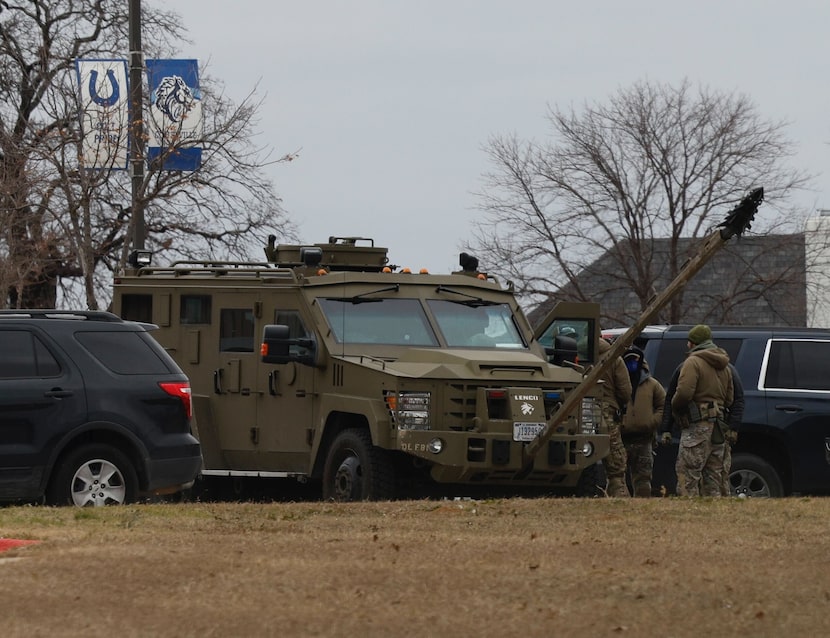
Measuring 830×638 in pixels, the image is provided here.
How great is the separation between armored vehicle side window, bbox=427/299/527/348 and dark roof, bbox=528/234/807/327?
25.5m

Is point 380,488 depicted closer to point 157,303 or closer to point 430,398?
point 430,398

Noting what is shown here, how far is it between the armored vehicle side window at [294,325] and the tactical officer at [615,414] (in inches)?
107

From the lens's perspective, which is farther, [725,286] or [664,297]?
[725,286]

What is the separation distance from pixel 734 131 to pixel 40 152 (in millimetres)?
22785

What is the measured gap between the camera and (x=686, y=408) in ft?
50.5

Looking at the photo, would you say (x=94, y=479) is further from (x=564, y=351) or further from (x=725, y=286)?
(x=725, y=286)

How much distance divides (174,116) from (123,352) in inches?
416

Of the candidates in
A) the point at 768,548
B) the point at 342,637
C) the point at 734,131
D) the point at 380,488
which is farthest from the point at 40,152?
the point at 734,131

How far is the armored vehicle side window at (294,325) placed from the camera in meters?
15.0

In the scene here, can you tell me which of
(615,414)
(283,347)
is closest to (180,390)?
(283,347)

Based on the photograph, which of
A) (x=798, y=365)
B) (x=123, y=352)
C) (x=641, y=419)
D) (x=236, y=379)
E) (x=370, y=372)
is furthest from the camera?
(x=798, y=365)

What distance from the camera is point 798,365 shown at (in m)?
16.3

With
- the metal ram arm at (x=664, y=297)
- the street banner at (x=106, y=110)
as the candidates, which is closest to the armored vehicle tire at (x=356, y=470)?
the metal ram arm at (x=664, y=297)

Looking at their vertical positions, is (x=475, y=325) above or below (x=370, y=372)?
above
